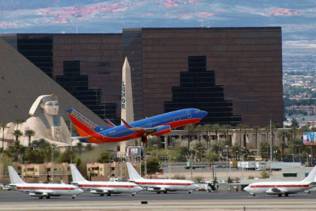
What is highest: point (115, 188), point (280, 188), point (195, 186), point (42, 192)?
point (195, 186)

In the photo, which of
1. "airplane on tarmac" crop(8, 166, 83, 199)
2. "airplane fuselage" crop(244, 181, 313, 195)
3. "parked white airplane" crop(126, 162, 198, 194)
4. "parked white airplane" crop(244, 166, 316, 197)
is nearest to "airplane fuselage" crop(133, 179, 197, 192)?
"parked white airplane" crop(126, 162, 198, 194)

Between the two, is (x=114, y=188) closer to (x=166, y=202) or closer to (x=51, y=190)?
(x=51, y=190)

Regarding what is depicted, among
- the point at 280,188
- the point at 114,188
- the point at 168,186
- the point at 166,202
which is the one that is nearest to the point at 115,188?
the point at 114,188

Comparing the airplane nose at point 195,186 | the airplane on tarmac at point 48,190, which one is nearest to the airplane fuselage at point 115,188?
the airplane on tarmac at point 48,190

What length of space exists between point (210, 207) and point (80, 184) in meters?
47.5

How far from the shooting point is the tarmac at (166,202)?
458 feet

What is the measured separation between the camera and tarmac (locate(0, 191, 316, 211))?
458ft

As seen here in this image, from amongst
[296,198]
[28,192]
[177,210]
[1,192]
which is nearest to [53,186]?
[28,192]

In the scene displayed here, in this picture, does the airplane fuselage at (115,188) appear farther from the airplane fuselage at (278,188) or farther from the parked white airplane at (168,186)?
the airplane fuselage at (278,188)

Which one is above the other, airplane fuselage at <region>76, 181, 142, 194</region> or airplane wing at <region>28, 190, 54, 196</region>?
airplane fuselage at <region>76, 181, 142, 194</region>

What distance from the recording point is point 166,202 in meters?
152

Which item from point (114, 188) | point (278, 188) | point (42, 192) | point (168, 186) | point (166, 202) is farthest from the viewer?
point (168, 186)

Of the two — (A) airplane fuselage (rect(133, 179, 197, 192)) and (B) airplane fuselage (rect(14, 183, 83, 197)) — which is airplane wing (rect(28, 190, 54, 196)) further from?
(A) airplane fuselage (rect(133, 179, 197, 192))

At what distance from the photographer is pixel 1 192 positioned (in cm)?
Result: 19025
